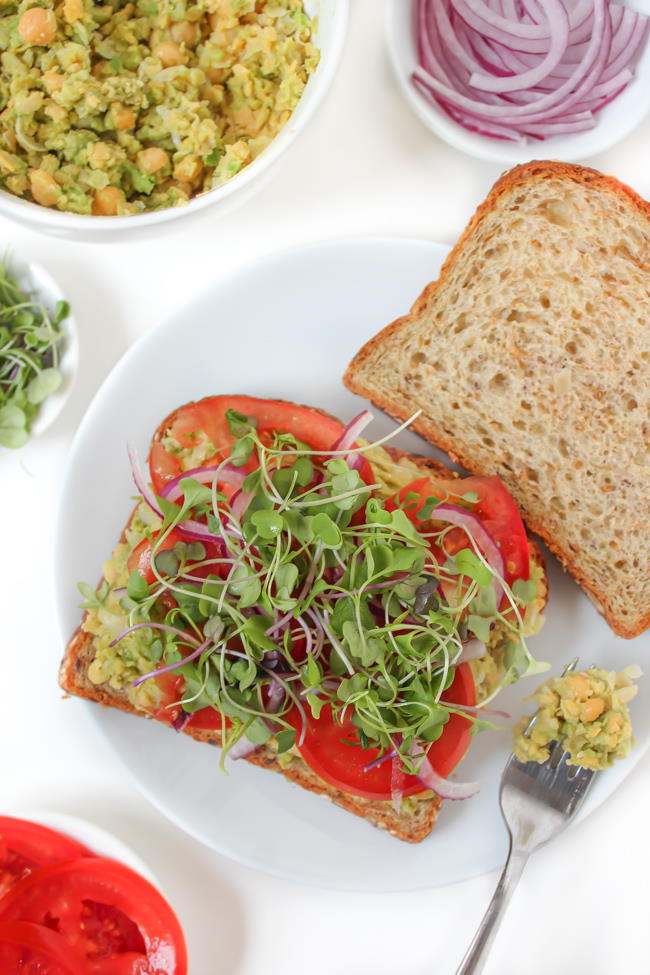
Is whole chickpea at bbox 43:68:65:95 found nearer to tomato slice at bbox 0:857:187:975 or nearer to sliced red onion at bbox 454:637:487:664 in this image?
sliced red onion at bbox 454:637:487:664

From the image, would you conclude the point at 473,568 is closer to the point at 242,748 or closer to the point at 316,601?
the point at 316,601

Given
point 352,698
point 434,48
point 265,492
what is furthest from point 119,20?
point 352,698

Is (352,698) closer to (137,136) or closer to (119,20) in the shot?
(137,136)

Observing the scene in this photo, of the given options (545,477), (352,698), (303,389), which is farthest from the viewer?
(303,389)

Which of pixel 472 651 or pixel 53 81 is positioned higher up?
pixel 53 81

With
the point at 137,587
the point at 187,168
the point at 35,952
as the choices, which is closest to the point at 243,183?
the point at 187,168

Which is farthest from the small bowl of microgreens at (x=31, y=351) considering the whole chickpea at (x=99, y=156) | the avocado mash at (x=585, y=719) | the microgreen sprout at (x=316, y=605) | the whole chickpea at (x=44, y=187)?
the avocado mash at (x=585, y=719)

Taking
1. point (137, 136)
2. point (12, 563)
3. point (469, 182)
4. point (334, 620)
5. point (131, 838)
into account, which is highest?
point (469, 182)
